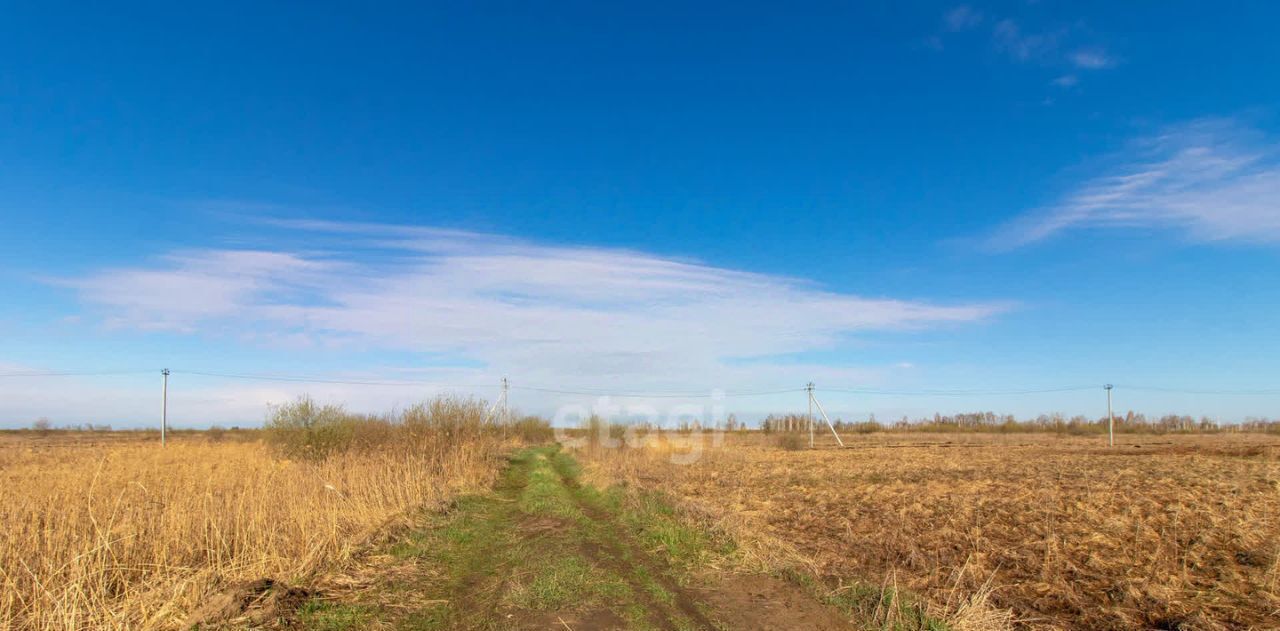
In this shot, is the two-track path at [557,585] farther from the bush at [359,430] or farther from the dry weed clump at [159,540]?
the bush at [359,430]

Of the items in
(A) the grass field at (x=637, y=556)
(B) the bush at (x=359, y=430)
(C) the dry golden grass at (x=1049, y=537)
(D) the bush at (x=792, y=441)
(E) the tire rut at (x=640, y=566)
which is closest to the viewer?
(A) the grass field at (x=637, y=556)

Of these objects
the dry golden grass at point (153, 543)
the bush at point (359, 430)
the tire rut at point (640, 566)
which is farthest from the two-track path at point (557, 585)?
the bush at point (359, 430)

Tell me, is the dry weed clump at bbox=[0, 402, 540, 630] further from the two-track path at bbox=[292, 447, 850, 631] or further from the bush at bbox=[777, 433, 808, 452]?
the bush at bbox=[777, 433, 808, 452]

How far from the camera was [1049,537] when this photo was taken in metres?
9.94

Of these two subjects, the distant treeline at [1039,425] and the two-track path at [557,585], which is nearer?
the two-track path at [557,585]

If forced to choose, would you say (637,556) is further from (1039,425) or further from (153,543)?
(1039,425)

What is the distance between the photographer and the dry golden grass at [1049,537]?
690cm

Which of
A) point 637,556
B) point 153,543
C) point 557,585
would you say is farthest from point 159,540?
point 637,556

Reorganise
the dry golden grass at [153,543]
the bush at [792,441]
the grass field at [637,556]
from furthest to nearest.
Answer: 1. the bush at [792,441]
2. the grass field at [637,556]
3. the dry golden grass at [153,543]

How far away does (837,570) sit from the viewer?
8445 mm

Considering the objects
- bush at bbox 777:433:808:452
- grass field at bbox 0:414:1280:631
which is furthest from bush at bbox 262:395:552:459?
bush at bbox 777:433:808:452

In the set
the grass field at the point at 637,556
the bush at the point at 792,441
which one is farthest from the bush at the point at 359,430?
the bush at the point at 792,441

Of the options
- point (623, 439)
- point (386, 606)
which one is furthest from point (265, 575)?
point (623, 439)

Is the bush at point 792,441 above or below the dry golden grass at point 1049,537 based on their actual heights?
below
